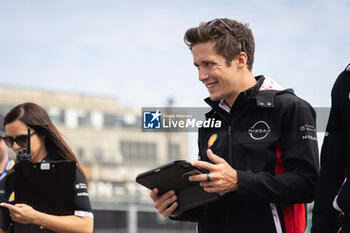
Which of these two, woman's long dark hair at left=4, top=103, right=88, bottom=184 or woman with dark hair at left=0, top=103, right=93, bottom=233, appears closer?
woman with dark hair at left=0, top=103, right=93, bottom=233

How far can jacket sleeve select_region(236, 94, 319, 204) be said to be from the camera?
11.4ft

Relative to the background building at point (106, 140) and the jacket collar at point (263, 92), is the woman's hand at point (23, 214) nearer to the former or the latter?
the jacket collar at point (263, 92)

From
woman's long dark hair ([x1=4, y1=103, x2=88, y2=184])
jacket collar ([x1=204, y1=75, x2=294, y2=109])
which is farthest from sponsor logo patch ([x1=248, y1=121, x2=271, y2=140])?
woman's long dark hair ([x1=4, y1=103, x2=88, y2=184])

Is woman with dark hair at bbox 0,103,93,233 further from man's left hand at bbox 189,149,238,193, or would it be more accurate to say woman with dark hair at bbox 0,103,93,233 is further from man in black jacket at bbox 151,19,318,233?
man's left hand at bbox 189,149,238,193

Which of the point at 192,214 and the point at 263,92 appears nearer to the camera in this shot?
the point at 263,92

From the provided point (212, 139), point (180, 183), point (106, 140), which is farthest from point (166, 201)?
point (106, 140)

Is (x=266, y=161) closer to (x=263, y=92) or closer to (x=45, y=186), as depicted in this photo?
(x=263, y=92)

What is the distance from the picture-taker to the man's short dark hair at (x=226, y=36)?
12.5 feet

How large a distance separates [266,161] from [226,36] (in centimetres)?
77

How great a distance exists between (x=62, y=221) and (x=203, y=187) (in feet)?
4.10

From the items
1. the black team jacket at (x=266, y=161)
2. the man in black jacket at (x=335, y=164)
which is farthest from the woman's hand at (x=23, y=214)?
the man in black jacket at (x=335, y=164)

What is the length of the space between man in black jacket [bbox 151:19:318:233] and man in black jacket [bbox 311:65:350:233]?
0.37m

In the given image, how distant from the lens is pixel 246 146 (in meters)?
3.68

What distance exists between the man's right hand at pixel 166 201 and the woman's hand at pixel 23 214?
956 millimetres
